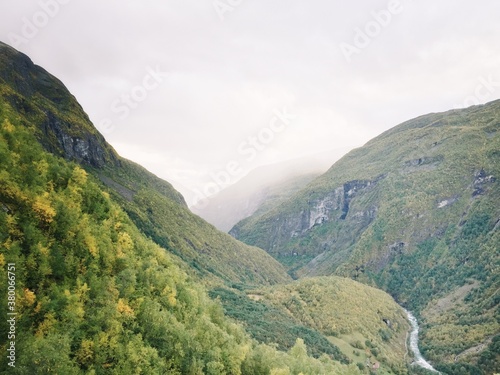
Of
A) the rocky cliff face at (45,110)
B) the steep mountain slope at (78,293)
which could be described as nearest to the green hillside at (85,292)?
the steep mountain slope at (78,293)

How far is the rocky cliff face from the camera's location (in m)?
153

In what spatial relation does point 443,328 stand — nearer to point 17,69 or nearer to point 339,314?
point 339,314

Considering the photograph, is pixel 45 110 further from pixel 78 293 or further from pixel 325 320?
pixel 78 293

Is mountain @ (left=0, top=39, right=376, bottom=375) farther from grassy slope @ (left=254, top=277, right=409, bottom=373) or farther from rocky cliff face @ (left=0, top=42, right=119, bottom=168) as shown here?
rocky cliff face @ (left=0, top=42, right=119, bottom=168)

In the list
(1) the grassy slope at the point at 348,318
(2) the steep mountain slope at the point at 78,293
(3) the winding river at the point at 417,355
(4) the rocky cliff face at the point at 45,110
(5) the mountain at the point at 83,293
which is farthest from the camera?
(3) the winding river at the point at 417,355

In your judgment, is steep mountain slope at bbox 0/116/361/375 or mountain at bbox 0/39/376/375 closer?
steep mountain slope at bbox 0/116/361/375

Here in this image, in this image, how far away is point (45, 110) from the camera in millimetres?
168500

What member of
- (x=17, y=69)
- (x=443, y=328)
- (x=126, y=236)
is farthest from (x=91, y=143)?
(x=443, y=328)

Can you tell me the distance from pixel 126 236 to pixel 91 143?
160 m

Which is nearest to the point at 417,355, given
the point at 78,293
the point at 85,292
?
the point at 85,292

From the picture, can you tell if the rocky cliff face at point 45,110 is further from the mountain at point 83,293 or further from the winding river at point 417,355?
the winding river at point 417,355

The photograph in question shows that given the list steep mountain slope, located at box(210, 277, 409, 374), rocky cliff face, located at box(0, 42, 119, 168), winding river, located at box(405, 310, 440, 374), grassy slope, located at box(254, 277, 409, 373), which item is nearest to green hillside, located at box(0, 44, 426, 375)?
steep mountain slope, located at box(210, 277, 409, 374)

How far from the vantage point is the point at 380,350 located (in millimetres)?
150625

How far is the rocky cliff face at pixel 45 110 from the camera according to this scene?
153 metres
